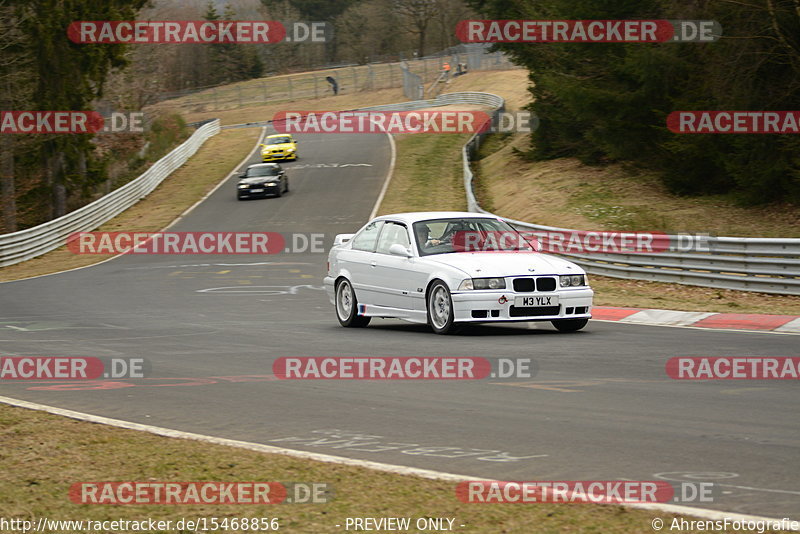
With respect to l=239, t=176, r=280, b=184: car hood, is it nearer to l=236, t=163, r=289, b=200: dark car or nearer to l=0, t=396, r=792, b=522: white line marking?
l=236, t=163, r=289, b=200: dark car

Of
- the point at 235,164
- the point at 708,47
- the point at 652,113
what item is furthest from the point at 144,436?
the point at 235,164

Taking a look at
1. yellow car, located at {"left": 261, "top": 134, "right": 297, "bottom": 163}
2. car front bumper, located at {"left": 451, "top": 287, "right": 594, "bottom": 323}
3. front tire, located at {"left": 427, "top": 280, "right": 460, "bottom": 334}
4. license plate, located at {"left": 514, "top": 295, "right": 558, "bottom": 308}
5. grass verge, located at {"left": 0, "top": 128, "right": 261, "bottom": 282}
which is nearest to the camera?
car front bumper, located at {"left": 451, "top": 287, "right": 594, "bottom": 323}

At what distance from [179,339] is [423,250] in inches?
134

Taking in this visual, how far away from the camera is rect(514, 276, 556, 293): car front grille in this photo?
1269 cm

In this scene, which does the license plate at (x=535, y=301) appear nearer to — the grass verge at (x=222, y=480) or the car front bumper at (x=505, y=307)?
the car front bumper at (x=505, y=307)

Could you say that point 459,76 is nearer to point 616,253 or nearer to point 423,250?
point 616,253

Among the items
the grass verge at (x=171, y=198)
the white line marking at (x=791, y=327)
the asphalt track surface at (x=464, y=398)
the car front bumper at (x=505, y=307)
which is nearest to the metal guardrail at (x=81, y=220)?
the grass verge at (x=171, y=198)

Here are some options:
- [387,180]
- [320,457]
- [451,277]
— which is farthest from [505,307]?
[387,180]

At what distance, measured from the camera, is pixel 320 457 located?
260 inches

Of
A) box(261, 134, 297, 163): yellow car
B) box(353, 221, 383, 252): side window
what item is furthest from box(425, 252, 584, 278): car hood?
box(261, 134, 297, 163): yellow car

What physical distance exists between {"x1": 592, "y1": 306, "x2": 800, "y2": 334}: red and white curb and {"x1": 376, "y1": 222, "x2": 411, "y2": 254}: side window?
3432 millimetres

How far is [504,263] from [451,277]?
2.33ft

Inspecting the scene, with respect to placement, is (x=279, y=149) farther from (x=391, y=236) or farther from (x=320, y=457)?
(x=320, y=457)

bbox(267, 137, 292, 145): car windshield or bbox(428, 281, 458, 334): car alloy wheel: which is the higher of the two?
bbox(267, 137, 292, 145): car windshield
